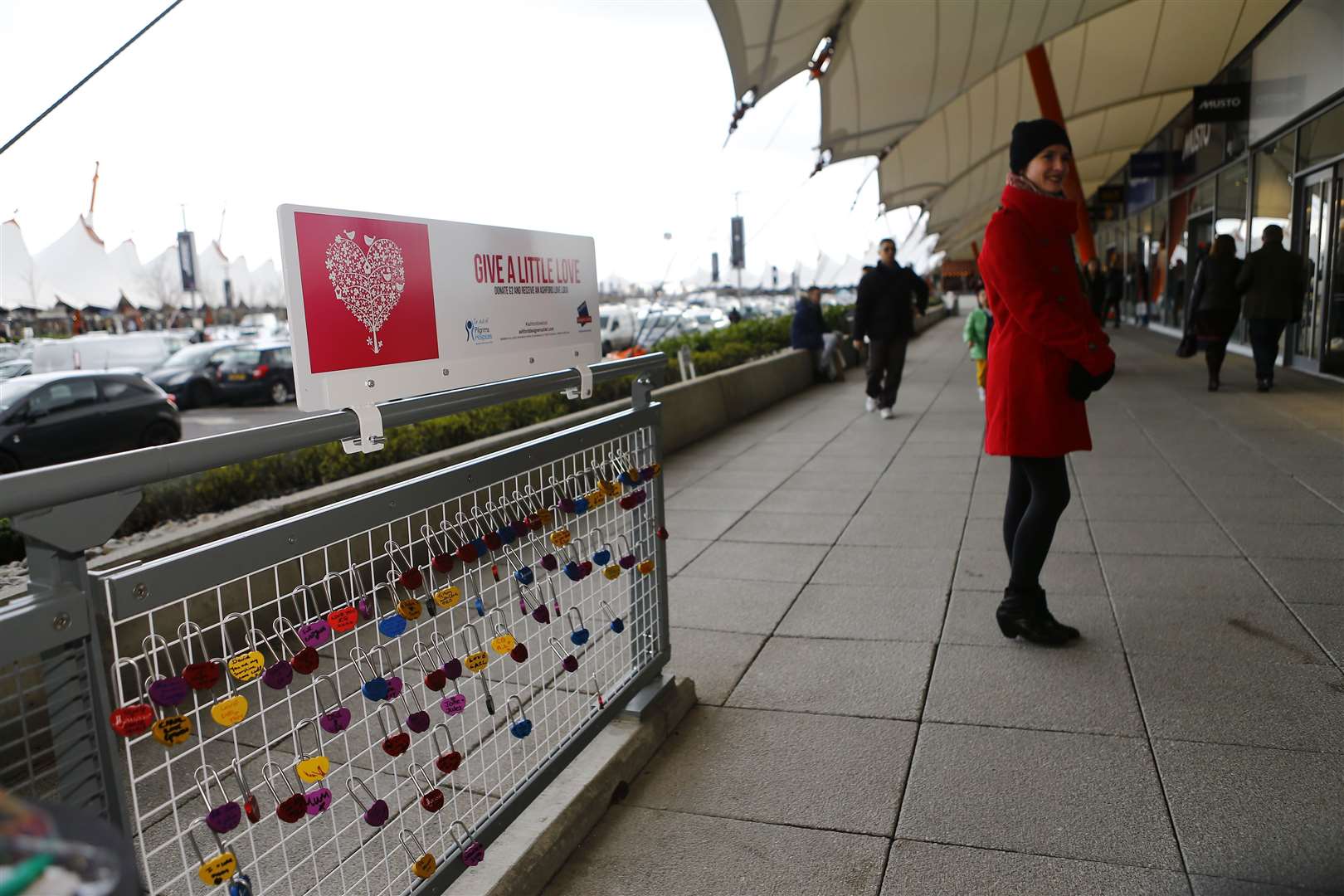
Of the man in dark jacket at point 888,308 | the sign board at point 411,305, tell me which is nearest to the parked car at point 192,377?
the man in dark jacket at point 888,308

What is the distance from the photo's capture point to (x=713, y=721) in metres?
3.58

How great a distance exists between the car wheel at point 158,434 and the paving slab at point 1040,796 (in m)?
12.5

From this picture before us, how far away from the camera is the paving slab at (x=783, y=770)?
2939mm

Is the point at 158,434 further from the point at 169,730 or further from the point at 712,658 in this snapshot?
the point at 169,730

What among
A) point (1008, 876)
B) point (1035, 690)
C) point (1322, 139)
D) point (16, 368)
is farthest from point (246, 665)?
point (1322, 139)

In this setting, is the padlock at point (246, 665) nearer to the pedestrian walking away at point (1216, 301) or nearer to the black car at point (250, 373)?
the pedestrian walking away at point (1216, 301)

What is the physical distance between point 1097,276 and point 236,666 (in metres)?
17.7

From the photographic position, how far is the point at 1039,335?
12.2 ft

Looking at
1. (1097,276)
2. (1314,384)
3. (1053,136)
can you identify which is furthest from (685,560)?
(1097,276)

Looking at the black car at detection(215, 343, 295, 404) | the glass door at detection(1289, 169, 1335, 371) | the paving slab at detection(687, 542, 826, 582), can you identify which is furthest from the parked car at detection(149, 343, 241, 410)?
the glass door at detection(1289, 169, 1335, 371)

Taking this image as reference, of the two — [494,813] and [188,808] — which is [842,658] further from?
[188,808]

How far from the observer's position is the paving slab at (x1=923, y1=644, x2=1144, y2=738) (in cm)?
342

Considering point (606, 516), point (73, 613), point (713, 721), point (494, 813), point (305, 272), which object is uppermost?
point (305, 272)

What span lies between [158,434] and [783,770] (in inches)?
500
